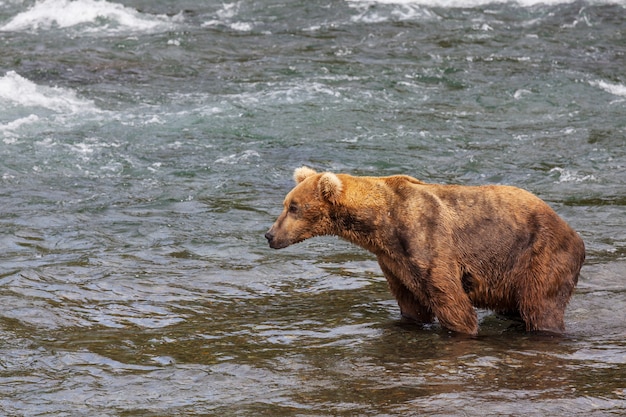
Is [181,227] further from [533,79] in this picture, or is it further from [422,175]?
[533,79]

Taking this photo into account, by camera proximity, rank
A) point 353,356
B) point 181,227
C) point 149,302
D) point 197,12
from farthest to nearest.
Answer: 1. point 197,12
2. point 181,227
3. point 149,302
4. point 353,356

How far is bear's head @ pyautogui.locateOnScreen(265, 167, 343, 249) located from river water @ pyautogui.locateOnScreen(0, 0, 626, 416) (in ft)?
2.19

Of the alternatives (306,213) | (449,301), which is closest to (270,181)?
(306,213)

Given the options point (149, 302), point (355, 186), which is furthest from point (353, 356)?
point (149, 302)

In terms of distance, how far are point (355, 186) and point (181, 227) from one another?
347 cm

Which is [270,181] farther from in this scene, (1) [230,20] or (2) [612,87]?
(1) [230,20]

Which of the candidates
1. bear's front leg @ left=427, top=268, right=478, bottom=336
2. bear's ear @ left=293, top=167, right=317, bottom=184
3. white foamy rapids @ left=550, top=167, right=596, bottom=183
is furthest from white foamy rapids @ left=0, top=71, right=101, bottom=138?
bear's front leg @ left=427, top=268, right=478, bottom=336

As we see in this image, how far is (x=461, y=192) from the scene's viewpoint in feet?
23.9

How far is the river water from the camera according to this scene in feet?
20.4

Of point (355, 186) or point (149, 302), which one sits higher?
point (355, 186)

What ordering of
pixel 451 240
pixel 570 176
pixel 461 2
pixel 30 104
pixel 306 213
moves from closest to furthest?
pixel 451 240 < pixel 306 213 < pixel 570 176 < pixel 30 104 < pixel 461 2

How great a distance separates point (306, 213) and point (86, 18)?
15.3m

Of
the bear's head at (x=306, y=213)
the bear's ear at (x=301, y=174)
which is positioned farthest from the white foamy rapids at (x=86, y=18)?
the bear's head at (x=306, y=213)

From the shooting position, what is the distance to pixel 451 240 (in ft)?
23.1
